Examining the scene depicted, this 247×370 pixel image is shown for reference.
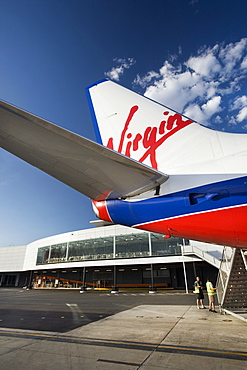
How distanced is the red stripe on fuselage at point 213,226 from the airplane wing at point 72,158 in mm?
921

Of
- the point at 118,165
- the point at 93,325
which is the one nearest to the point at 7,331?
the point at 93,325

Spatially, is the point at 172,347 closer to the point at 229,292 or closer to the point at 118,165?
the point at 118,165

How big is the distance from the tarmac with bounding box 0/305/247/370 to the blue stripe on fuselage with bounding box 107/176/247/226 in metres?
2.84

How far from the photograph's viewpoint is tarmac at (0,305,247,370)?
4.20m

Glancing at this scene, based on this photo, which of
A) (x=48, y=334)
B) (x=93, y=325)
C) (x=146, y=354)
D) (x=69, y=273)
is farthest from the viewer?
(x=69, y=273)

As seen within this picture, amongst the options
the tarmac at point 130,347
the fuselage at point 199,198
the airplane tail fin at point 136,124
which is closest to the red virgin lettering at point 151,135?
the airplane tail fin at point 136,124

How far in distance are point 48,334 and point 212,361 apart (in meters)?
4.90

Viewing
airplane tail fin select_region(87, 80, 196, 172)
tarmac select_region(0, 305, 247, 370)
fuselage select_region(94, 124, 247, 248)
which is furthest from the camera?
airplane tail fin select_region(87, 80, 196, 172)

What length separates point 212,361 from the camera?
4.32 metres

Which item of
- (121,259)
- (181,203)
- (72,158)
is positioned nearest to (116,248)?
(121,259)

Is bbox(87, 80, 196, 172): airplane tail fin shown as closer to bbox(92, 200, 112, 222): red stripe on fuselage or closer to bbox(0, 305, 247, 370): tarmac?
bbox(92, 200, 112, 222): red stripe on fuselage

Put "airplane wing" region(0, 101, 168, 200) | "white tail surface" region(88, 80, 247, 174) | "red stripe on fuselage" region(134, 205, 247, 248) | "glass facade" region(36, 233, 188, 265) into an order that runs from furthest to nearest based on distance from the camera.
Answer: "glass facade" region(36, 233, 188, 265)
"white tail surface" region(88, 80, 247, 174)
"red stripe on fuselage" region(134, 205, 247, 248)
"airplane wing" region(0, 101, 168, 200)

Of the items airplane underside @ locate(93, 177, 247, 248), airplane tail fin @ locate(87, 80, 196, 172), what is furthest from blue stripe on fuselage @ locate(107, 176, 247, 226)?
airplane tail fin @ locate(87, 80, 196, 172)

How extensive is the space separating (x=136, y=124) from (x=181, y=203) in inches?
124
